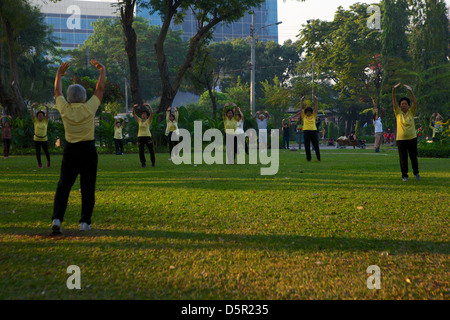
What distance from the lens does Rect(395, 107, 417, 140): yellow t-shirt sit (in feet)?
32.2

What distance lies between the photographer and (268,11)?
179 m

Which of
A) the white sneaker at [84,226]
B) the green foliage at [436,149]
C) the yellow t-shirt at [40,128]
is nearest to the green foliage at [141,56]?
the green foliage at [436,149]

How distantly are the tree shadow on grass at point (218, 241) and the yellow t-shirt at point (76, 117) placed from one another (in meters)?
1.15

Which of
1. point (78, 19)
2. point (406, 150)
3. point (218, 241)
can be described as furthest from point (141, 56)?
point (78, 19)

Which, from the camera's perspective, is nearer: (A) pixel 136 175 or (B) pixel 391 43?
(A) pixel 136 175

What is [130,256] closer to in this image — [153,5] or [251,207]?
[251,207]

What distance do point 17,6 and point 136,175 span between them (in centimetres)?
1842

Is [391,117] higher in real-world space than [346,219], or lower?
higher

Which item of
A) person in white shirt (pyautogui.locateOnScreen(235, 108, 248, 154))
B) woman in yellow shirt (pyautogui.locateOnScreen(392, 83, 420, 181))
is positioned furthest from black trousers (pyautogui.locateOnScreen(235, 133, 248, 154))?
woman in yellow shirt (pyautogui.locateOnScreen(392, 83, 420, 181))

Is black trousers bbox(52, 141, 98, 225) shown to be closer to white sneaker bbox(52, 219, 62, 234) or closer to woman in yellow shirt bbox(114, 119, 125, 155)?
white sneaker bbox(52, 219, 62, 234)

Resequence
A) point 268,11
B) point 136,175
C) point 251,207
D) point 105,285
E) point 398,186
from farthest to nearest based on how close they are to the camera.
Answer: point 268,11, point 136,175, point 398,186, point 251,207, point 105,285

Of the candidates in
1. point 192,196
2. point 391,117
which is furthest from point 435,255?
point 391,117

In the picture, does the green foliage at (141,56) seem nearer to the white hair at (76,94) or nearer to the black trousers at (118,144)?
the black trousers at (118,144)

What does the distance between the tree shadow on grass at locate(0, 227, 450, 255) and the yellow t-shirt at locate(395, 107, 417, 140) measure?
561 cm
